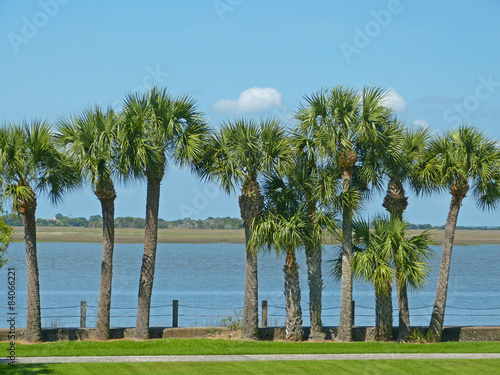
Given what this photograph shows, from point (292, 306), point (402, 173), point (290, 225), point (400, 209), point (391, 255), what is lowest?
point (292, 306)

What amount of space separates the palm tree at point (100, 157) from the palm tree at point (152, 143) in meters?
0.36

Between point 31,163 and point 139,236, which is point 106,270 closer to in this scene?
point 31,163

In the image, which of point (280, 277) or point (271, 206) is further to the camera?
point (280, 277)

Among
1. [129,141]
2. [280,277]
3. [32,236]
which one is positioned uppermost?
[129,141]

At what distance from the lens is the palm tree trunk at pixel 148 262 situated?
17703 mm

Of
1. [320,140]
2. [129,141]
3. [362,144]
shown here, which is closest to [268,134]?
[320,140]

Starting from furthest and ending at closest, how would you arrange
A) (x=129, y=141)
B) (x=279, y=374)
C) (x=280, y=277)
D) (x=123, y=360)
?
(x=280, y=277) < (x=129, y=141) < (x=123, y=360) < (x=279, y=374)

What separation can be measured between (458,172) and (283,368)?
26.2ft

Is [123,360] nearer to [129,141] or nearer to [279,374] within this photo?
[279,374]

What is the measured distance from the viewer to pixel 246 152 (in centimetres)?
1753

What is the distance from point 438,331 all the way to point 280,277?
1553 inches

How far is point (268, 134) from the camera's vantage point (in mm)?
17609

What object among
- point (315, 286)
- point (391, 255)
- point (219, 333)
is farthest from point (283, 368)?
point (391, 255)

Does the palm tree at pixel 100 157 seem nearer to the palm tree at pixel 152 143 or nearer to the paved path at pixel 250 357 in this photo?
the palm tree at pixel 152 143
